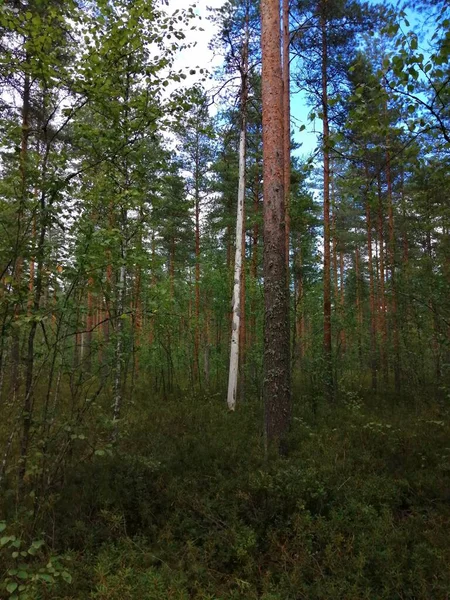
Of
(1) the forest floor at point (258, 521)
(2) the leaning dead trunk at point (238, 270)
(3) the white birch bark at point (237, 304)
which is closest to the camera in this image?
(1) the forest floor at point (258, 521)

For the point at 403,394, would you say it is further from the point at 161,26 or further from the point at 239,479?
the point at 161,26

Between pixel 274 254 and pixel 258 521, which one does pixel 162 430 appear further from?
pixel 274 254

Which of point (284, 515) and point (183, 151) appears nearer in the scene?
point (284, 515)

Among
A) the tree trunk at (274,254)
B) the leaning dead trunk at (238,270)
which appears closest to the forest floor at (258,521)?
the tree trunk at (274,254)

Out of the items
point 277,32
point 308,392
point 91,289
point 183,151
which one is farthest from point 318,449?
point 183,151

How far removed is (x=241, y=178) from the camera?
11.5 m

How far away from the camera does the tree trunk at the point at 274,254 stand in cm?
583

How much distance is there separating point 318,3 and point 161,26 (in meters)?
8.39

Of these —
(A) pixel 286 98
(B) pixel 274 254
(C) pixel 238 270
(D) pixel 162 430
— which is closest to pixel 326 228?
(C) pixel 238 270

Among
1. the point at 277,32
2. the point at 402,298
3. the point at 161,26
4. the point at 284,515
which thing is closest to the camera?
the point at 284,515

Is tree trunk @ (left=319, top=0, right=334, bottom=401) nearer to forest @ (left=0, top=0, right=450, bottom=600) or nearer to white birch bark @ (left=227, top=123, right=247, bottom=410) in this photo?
forest @ (left=0, top=0, right=450, bottom=600)

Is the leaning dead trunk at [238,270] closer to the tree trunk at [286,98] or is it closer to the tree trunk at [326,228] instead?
the tree trunk at [286,98]

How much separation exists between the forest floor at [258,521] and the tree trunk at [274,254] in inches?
32.1

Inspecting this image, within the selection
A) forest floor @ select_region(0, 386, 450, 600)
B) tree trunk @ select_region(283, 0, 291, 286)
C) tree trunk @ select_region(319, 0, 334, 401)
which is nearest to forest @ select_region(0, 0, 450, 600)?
forest floor @ select_region(0, 386, 450, 600)
